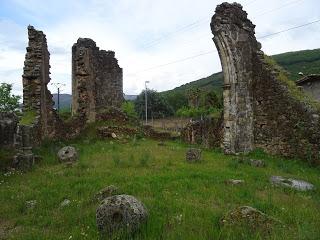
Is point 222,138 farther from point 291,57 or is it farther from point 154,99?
point 291,57

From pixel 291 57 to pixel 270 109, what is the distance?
99.6 metres

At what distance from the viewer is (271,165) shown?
13.0m

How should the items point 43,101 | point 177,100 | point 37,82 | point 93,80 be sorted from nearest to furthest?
point 37,82 → point 43,101 → point 93,80 → point 177,100

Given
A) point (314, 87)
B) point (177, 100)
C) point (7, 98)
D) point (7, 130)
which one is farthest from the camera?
point (177, 100)

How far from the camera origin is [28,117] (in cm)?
1652

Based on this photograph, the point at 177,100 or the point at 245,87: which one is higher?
the point at 177,100

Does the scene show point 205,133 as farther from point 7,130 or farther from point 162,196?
point 162,196

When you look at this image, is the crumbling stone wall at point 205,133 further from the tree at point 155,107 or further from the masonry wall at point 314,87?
the tree at point 155,107

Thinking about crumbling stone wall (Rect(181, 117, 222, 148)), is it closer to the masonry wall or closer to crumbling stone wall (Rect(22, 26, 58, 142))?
crumbling stone wall (Rect(22, 26, 58, 142))

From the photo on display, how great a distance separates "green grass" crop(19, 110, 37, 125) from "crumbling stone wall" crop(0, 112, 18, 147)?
138cm

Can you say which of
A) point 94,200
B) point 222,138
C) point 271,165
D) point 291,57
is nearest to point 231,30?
point 222,138

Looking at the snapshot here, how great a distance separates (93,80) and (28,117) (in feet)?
20.2

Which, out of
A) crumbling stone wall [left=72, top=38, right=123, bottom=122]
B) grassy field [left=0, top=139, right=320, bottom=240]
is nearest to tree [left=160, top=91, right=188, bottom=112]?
crumbling stone wall [left=72, top=38, right=123, bottom=122]

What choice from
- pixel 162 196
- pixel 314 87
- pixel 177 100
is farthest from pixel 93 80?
pixel 177 100
